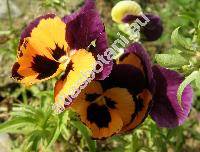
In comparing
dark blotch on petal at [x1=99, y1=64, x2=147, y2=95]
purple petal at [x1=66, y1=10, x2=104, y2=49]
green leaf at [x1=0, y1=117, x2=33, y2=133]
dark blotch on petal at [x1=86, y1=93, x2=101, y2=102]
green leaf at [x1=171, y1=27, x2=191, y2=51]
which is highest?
purple petal at [x1=66, y1=10, x2=104, y2=49]

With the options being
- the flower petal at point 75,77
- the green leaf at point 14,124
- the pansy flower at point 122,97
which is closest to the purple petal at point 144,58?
the pansy flower at point 122,97

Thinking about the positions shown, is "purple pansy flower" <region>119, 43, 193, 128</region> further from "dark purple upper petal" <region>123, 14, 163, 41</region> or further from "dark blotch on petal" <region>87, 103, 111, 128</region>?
"dark purple upper petal" <region>123, 14, 163, 41</region>

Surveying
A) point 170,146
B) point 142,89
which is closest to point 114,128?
point 142,89

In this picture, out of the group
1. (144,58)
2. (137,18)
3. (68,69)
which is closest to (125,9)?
(137,18)

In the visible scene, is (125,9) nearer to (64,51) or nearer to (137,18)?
(137,18)

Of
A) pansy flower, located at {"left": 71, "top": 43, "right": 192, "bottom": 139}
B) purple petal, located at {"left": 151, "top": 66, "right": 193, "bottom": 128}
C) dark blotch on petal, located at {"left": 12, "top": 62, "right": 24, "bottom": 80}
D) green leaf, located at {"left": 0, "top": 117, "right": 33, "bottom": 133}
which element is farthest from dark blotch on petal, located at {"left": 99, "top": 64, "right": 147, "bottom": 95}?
green leaf, located at {"left": 0, "top": 117, "right": 33, "bottom": 133}

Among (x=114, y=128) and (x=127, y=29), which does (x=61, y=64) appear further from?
(x=127, y=29)
